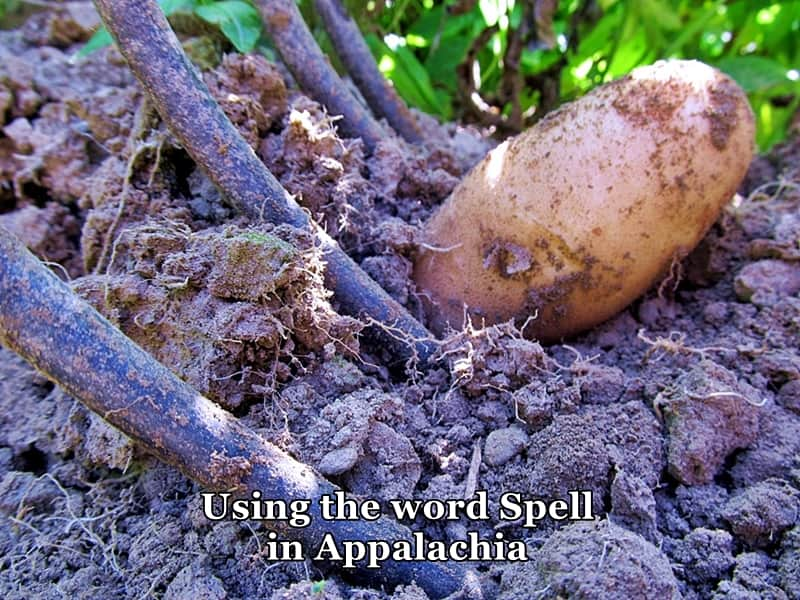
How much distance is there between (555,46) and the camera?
2088mm

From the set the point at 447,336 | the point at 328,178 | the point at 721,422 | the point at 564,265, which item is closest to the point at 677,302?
the point at 564,265

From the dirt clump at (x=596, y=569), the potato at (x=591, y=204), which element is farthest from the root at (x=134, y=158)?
the dirt clump at (x=596, y=569)

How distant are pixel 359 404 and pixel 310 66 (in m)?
0.84

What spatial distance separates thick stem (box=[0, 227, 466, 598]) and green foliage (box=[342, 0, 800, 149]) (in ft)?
4.47

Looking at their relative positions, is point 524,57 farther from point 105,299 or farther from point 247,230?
Result: point 105,299

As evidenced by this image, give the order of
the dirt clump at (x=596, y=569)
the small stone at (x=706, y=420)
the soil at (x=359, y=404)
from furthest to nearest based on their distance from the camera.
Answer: the small stone at (x=706, y=420) → the soil at (x=359, y=404) → the dirt clump at (x=596, y=569)

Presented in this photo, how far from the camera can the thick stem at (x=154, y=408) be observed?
0.83 m

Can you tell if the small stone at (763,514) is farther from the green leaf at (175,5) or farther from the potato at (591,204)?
the green leaf at (175,5)

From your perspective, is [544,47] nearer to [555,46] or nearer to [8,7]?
[555,46]

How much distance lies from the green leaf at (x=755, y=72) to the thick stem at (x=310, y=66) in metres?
1.17

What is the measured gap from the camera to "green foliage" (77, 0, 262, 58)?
1.45m

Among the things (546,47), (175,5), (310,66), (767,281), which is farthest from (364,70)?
(767,281)

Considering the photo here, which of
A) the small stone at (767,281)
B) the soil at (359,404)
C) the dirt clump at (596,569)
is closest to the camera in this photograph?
the dirt clump at (596,569)

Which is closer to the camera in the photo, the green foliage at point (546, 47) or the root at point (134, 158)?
the root at point (134, 158)
